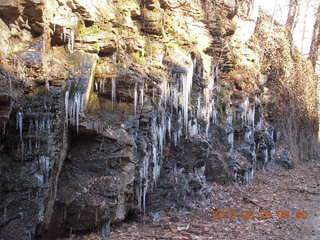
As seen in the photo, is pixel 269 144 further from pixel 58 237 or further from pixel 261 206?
pixel 58 237

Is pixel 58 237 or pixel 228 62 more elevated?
pixel 228 62

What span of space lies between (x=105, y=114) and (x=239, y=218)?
4360 millimetres

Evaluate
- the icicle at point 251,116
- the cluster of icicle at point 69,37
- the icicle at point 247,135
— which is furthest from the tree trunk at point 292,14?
the cluster of icicle at point 69,37

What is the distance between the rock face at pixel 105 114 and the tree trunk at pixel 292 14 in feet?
35.8

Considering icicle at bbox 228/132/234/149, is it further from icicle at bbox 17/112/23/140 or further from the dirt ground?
icicle at bbox 17/112/23/140

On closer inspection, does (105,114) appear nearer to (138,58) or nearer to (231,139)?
(138,58)

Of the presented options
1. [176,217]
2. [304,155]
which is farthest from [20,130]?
[304,155]

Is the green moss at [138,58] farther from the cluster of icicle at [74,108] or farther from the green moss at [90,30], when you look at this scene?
the cluster of icicle at [74,108]

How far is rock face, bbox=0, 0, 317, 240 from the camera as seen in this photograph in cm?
550

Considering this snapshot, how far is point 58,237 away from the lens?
19.9 ft

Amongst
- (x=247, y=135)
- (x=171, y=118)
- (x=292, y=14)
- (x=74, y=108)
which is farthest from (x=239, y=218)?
(x=292, y=14)

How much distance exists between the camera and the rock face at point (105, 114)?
550 centimetres

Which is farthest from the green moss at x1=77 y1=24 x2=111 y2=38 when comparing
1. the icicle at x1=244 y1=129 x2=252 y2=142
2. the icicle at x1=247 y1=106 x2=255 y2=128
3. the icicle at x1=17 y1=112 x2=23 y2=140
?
the icicle at x1=247 y1=106 x2=255 y2=128

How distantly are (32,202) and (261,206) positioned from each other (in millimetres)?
6434
